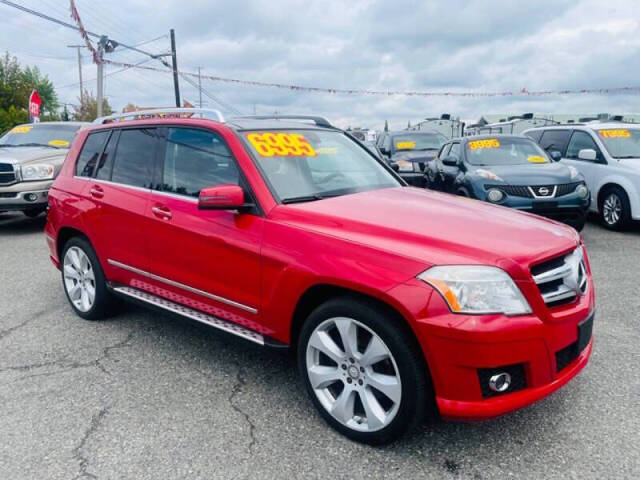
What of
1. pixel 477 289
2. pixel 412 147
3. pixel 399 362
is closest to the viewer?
pixel 477 289

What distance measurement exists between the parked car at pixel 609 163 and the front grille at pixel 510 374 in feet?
22.1

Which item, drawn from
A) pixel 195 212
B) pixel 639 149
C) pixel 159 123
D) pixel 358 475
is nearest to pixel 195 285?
pixel 195 212

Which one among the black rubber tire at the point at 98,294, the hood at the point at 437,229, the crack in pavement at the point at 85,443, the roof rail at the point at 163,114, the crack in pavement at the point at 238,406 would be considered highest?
the roof rail at the point at 163,114

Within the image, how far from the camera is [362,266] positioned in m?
2.44

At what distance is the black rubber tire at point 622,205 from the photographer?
25.9ft

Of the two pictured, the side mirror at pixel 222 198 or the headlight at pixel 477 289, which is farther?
the side mirror at pixel 222 198

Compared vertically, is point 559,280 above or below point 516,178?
below

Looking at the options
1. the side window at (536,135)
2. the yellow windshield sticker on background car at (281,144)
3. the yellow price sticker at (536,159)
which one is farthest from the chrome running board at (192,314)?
the side window at (536,135)

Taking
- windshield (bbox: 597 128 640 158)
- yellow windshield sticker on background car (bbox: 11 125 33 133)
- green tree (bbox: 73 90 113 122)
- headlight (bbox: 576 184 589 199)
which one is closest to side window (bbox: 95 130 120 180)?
headlight (bbox: 576 184 589 199)

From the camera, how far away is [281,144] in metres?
3.41

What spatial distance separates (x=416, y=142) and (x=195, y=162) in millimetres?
10302

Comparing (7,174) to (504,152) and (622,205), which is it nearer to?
(504,152)

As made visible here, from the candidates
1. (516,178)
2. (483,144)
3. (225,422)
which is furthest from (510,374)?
(483,144)

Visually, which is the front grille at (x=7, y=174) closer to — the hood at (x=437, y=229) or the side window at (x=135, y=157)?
the side window at (x=135, y=157)
